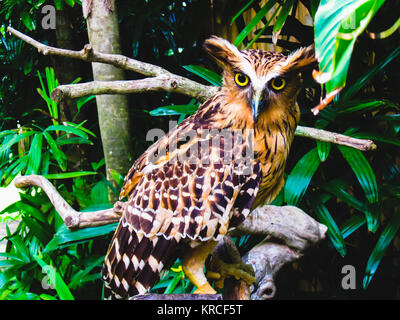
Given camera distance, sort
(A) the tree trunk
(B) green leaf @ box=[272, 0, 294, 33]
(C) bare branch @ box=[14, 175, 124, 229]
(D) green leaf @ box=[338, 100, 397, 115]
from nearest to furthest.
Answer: (C) bare branch @ box=[14, 175, 124, 229] < (B) green leaf @ box=[272, 0, 294, 33] < (D) green leaf @ box=[338, 100, 397, 115] < (A) the tree trunk

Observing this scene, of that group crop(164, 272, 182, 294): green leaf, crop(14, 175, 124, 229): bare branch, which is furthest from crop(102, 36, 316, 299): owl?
crop(164, 272, 182, 294): green leaf

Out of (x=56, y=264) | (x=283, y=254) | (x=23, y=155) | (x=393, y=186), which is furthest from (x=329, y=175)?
(x=23, y=155)

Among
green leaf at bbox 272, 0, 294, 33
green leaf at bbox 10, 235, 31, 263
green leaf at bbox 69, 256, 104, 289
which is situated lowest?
green leaf at bbox 69, 256, 104, 289

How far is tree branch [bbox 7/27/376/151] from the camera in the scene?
0.91 meters

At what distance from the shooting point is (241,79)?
31.1 inches

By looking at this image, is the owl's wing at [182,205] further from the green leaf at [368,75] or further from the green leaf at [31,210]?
the green leaf at [31,210]

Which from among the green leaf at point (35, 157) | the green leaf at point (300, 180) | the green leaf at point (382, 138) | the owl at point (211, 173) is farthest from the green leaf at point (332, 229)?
the green leaf at point (35, 157)

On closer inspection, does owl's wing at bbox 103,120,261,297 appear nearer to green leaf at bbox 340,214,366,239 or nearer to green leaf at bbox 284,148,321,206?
green leaf at bbox 284,148,321,206

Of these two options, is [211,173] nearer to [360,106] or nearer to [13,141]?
[360,106]

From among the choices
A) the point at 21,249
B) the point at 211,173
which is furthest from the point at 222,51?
the point at 21,249

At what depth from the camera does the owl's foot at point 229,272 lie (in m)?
1.00

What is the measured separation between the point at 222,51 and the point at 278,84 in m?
0.14

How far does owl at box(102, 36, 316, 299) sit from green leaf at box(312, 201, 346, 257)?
1.75 ft
